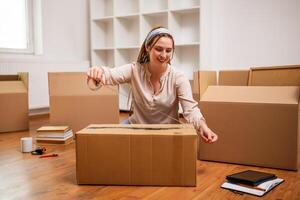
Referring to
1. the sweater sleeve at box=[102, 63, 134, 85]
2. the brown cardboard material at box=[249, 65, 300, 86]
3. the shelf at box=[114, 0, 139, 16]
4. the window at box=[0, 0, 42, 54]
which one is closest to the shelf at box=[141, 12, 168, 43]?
the shelf at box=[114, 0, 139, 16]

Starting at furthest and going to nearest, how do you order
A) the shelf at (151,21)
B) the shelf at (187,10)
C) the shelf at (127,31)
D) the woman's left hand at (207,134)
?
the shelf at (127,31) → the shelf at (151,21) → the shelf at (187,10) → the woman's left hand at (207,134)

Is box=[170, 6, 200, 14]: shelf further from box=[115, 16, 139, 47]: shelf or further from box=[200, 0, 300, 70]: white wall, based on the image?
box=[115, 16, 139, 47]: shelf

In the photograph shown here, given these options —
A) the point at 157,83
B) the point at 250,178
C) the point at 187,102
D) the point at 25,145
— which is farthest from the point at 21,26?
the point at 250,178

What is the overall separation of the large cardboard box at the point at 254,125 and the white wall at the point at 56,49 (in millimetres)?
2362

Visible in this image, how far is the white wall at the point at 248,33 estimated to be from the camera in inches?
126

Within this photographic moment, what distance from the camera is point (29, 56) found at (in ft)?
12.0

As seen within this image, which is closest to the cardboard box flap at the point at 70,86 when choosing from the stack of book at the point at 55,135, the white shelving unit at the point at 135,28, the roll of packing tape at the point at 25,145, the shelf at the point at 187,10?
the stack of book at the point at 55,135

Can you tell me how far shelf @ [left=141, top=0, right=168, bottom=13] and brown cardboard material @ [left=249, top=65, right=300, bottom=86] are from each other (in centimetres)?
209

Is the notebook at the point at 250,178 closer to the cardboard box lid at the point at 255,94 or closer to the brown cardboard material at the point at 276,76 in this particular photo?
the cardboard box lid at the point at 255,94

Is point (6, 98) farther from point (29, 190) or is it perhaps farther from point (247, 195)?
point (247, 195)

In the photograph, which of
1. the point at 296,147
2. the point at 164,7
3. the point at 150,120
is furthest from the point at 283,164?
the point at 164,7

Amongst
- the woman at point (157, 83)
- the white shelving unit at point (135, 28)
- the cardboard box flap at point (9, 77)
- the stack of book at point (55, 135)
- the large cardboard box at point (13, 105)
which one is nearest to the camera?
the woman at point (157, 83)

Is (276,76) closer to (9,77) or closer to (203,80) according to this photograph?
(203,80)

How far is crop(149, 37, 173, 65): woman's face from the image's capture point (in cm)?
156
